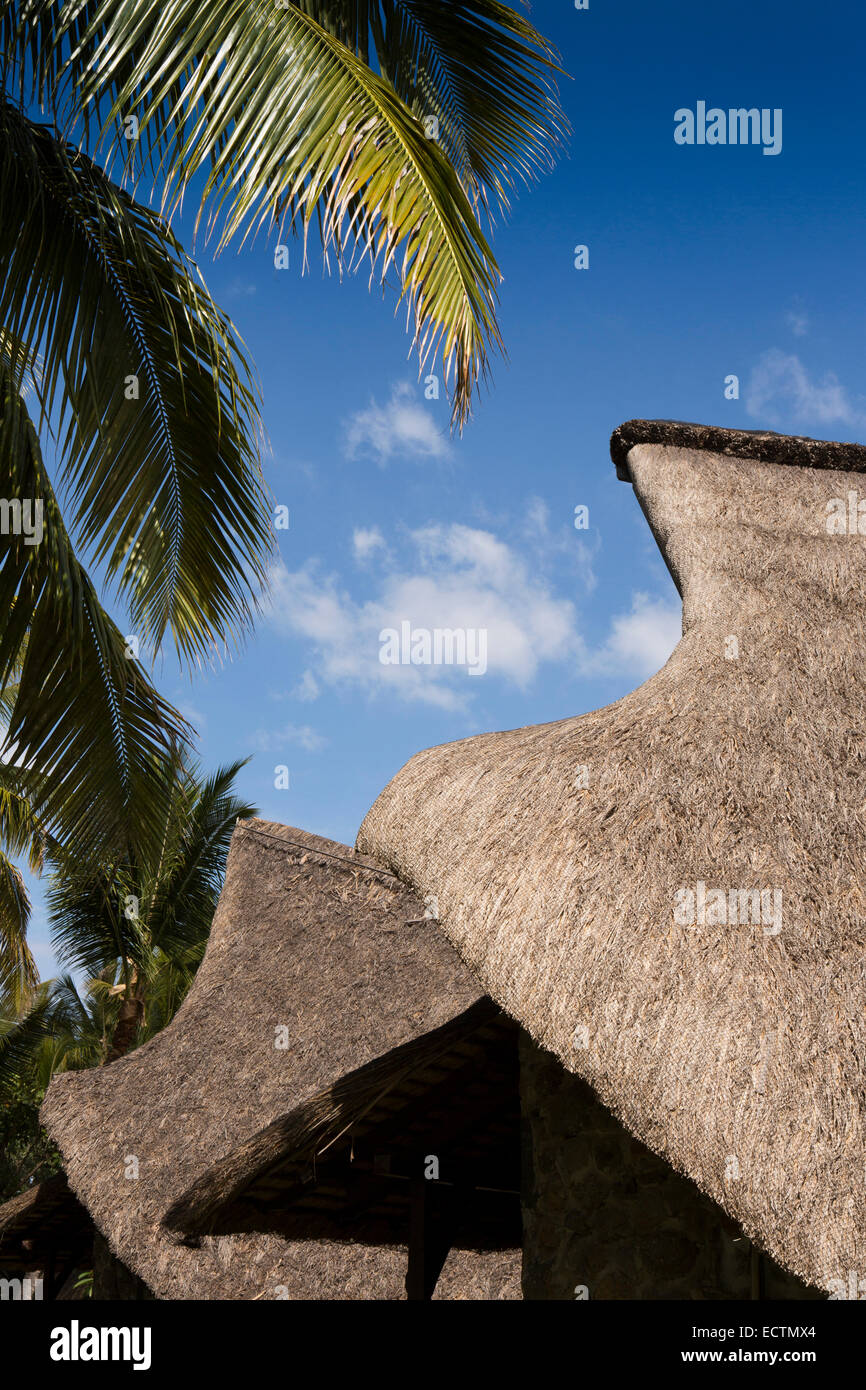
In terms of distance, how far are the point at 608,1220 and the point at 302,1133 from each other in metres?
1.29

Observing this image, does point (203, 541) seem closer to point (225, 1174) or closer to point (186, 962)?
point (225, 1174)

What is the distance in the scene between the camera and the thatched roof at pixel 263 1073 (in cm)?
686

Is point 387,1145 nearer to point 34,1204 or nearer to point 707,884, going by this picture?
point 707,884

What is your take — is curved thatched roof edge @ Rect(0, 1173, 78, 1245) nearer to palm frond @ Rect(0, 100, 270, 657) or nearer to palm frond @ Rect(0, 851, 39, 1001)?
palm frond @ Rect(0, 851, 39, 1001)

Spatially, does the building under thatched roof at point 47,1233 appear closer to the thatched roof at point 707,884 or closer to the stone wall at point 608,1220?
the stone wall at point 608,1220

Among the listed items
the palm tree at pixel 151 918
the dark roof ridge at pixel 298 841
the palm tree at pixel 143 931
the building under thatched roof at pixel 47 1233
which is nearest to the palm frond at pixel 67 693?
the dark roof ridge at pixel 298 841

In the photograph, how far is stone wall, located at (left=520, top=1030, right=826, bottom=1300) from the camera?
3.98m

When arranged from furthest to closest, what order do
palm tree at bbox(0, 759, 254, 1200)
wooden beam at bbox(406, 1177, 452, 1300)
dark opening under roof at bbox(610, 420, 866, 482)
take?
palm tree at bbox(0, 759, 254, 1200) < dark opening under roof at bbox(610, 420, 866, 482) < wooden beam at bbox(406, 1177, 452, 1300)

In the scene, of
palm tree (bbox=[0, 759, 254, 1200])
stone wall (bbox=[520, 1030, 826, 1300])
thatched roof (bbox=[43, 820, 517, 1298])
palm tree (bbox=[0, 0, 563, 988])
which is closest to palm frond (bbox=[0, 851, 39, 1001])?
palm tree (bbox=[0, 759, 254, 1200])

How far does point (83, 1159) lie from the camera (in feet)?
24.1

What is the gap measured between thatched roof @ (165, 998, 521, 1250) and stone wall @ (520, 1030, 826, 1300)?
464 millimetres

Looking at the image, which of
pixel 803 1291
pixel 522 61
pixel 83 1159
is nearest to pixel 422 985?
pixel 83 1159

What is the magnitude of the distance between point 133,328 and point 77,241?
1.40 ft
